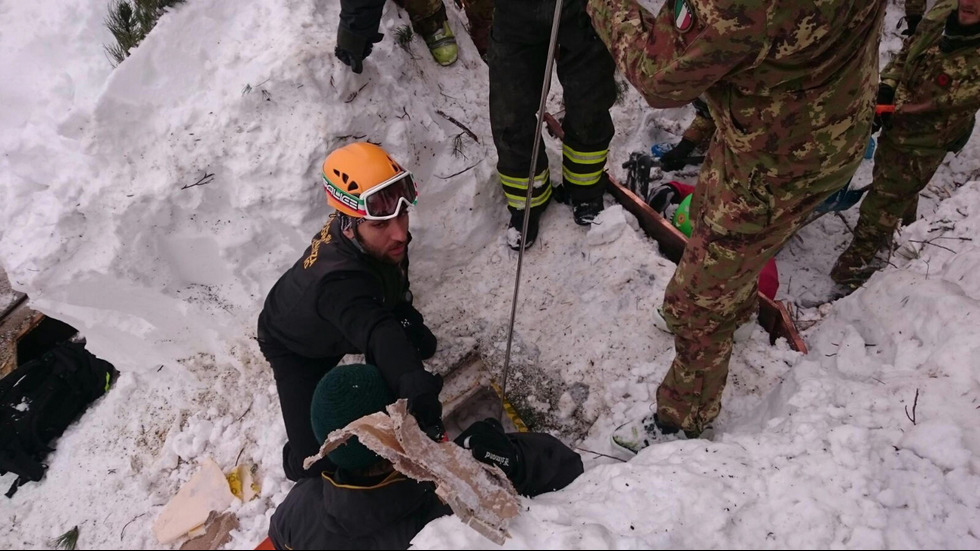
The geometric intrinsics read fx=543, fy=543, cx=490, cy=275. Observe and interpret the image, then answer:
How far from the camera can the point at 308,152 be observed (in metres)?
2.93

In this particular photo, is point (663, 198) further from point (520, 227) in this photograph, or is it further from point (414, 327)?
point (414, 327)

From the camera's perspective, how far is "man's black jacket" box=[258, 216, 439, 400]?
2102mm

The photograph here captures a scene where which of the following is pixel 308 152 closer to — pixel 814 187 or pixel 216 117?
pixel 216 117

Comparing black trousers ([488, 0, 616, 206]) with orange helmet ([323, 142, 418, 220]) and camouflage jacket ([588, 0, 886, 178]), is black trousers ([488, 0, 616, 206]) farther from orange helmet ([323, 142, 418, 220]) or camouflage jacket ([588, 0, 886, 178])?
orange helmet ([323, 142, 418, 220])

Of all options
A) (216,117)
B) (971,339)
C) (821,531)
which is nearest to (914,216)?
(971,339)

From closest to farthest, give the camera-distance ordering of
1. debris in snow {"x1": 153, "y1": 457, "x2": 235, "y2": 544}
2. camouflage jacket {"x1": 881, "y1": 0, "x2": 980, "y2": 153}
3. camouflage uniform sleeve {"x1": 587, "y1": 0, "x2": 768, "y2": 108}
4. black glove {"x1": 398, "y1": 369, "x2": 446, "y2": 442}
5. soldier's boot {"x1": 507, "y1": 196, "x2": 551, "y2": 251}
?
camouflage uniform sleeve {"x1": 587, "y1": 0, "x2": 768, "y2": 108}, black glove {"x1": 398, "y1": 369, "x2": 446, "y2": 442}, debris in snow {"x1": 153, "y1": 457, "x2": 235, "y2": 544}, camouflage jacket {"x1": 881, "y1": 0, "x2": 980, "y2": 153}, soldier's boot {"x1": 507, "y1": 196, "x2": 551, "y2": 251}

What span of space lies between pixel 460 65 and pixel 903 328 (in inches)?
119

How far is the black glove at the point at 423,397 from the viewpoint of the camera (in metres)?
2.01

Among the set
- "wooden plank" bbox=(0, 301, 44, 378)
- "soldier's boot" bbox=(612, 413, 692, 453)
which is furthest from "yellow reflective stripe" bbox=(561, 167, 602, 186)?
"wooden plank" bbox=(0, 301, 44, 378)

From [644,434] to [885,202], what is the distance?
1980 millimetres

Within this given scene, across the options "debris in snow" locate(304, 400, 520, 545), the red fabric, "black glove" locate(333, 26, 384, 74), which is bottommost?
the red fabric

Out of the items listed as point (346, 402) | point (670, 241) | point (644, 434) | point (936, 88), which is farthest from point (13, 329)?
point (936, 88)

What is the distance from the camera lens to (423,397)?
202 cm

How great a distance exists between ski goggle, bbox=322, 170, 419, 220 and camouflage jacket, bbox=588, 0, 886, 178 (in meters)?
1.06
